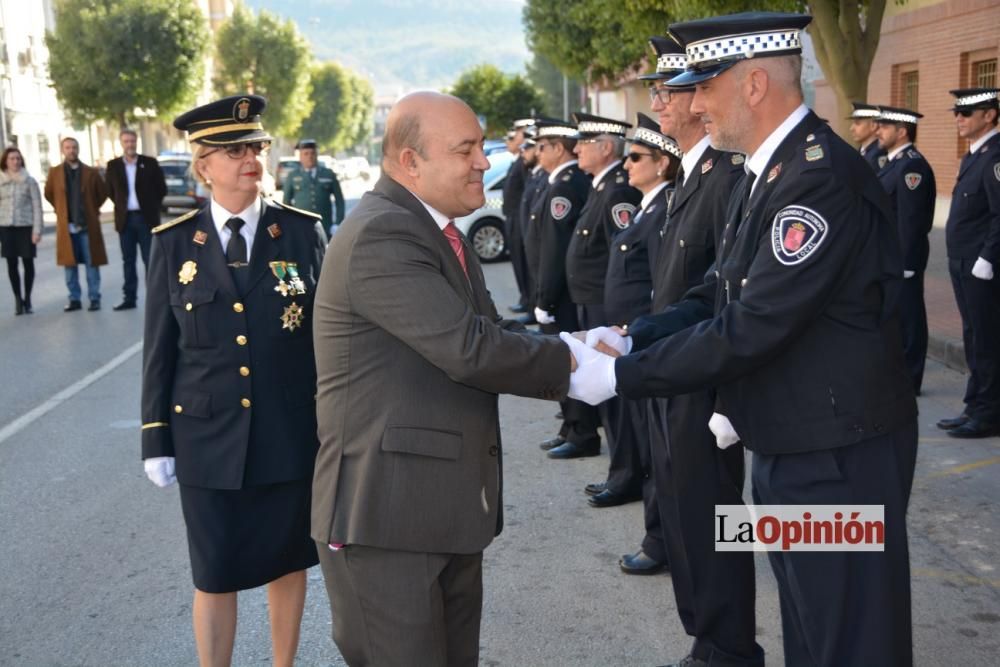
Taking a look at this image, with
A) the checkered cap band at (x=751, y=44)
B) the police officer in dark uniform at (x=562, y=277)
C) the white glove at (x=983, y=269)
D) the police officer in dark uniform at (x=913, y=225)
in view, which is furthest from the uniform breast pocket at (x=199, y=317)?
the police officer in dark uniform at (x=913, y=225)

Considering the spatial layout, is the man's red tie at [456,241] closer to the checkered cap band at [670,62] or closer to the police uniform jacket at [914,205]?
the checkered cap band at [670,62]

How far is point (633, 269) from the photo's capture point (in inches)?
218

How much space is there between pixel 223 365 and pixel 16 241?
35.5 ft

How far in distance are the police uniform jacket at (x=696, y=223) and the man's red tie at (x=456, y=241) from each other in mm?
1401

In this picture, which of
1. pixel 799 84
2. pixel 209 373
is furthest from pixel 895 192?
pixel 209 373

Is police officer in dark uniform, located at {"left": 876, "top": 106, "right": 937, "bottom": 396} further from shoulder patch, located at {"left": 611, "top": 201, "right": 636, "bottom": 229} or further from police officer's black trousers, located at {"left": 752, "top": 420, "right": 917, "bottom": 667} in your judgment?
police officer's black trousers, located at {"left": 752, "top": 420, "right": 917, "bottom": 667}

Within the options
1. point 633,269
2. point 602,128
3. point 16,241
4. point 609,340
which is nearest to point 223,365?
point 609,340

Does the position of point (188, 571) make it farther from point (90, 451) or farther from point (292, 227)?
point (90, 451)

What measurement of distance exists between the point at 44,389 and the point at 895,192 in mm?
6978

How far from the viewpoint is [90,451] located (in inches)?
291

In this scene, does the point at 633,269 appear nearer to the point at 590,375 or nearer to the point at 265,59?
the point at 590,375

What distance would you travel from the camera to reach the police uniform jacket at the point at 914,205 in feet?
26.4

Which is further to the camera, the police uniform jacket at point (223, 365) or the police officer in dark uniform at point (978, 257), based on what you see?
the police officer in dark uniform at point (978, 257)

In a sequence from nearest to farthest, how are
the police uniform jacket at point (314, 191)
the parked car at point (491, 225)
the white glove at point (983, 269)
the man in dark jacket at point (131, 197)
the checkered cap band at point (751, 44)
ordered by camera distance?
the checkered cap band at point (751, 44) → the white glove at point (983, 269) → the man in dark jacket at point (131, 197) → the police uniform jacket at point (314, 191) → the parked car at point (491, 225)
